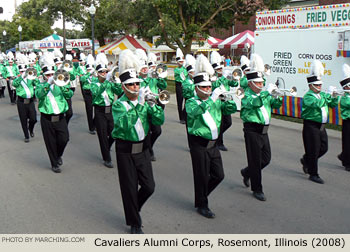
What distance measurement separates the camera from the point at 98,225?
5.79 m

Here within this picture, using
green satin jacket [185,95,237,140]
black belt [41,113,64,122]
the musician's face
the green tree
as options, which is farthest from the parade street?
the green tree

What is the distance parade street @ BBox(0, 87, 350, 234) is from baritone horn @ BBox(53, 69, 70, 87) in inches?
69.1

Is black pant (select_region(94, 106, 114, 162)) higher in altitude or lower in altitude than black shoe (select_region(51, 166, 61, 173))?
higher

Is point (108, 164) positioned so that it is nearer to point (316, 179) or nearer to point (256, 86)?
point (256, 86)

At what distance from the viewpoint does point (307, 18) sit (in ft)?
42.5

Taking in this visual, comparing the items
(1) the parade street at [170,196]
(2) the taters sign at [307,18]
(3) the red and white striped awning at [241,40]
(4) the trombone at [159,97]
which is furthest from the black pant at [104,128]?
(3) the red and white striped awning at [241,40]

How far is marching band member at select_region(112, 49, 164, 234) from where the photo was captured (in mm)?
5203

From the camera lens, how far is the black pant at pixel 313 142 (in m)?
7.45

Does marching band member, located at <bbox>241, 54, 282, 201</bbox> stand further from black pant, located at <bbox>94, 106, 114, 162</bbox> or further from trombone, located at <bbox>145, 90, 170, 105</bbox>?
black pant, located at <bbox>94, 106, 114, 162</bbox>

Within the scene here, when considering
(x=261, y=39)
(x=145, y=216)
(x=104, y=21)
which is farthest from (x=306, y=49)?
(x=104, y=21)

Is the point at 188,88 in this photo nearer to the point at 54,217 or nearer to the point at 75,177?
the point at 75,177

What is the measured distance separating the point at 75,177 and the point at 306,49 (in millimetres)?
8442

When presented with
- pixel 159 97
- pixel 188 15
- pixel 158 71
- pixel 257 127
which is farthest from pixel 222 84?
pixel 188 15

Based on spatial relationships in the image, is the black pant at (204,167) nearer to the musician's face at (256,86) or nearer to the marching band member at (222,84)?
the musician's face at (256,86)
